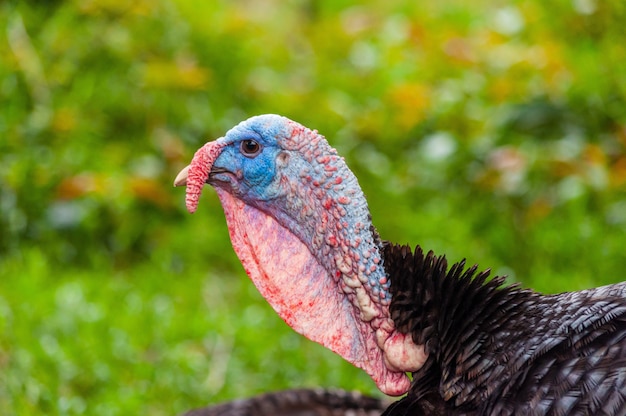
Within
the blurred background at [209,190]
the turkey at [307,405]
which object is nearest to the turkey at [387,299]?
the turkey at [307,405]

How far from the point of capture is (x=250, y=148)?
256cm

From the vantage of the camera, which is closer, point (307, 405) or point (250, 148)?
point (250, 148)

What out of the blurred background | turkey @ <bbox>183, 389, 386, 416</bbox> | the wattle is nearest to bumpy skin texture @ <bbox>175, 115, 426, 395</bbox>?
the wattle

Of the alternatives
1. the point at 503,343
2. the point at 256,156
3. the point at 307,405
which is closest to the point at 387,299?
the point at 503,343

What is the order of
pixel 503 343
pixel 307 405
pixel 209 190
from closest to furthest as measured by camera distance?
1. pixel 503 343
2. pixel 307 405
3. pixel 209 190

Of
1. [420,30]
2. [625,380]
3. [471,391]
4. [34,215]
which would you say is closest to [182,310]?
[34,215]

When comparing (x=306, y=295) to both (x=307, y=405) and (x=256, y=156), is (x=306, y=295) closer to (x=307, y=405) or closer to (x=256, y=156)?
(x=256, y=156)

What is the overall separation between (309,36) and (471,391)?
6.18 metres

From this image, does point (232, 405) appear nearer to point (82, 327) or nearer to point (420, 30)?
point (82, 327)

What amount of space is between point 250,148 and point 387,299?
55 cm

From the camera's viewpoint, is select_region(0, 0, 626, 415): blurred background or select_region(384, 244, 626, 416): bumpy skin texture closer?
select_region(384, 244, 626, 416): bumpy skin texture

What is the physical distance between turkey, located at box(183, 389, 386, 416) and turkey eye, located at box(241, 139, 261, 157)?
103cm

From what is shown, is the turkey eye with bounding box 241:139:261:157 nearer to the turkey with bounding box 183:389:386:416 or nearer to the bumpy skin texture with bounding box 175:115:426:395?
the bumpy skin texture with bounding box 175:115:426:395

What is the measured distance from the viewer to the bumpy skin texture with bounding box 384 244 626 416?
2.14m
